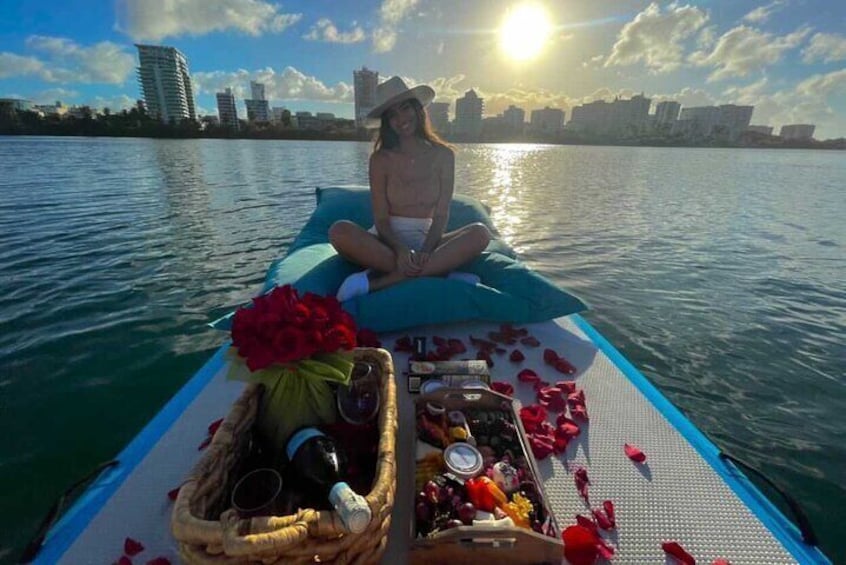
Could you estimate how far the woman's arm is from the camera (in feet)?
11.0

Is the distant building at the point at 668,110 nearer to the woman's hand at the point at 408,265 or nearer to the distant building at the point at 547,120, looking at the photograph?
the distant building at the point at 547,120

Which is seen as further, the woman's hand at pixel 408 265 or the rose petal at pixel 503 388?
the woman's hand at pixel 408 265

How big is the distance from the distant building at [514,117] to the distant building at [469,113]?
7580 millimetres

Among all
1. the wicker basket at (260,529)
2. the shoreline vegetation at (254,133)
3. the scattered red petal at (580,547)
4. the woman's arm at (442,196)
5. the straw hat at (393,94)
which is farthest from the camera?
the shoreline vegetation at (254,133)

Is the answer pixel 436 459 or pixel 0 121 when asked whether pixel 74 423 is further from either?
pixel 0 121

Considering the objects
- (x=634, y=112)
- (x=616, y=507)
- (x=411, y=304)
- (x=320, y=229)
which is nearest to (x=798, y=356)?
(x=616, y=507)

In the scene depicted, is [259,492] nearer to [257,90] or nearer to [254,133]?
[254,133]

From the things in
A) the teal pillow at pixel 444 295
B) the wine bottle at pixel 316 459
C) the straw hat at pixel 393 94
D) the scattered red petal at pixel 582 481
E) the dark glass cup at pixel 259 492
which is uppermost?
the straw hat at pixel 393 94

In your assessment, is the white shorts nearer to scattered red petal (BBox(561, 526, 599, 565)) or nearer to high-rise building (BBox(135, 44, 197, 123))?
scattered red petal (BBox(561, 526, 599, 565))

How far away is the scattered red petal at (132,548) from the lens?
1236 millimetres

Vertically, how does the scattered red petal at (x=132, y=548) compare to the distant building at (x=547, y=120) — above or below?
below

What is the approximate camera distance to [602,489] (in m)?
1.52

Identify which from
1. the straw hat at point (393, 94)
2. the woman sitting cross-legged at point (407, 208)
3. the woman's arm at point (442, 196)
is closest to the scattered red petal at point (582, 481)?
the woman sitting cross-legged at point (407, 208)

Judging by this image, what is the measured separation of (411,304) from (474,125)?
9062cm
